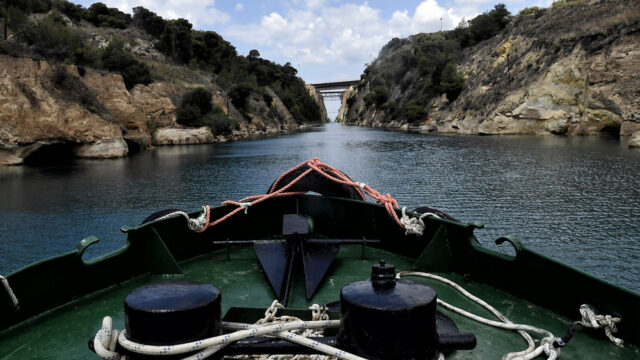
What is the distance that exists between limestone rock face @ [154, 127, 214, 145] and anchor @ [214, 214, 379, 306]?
1733 inches

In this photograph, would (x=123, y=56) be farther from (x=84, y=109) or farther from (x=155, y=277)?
(x=155, y=277)

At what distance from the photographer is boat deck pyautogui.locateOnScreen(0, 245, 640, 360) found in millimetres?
3188

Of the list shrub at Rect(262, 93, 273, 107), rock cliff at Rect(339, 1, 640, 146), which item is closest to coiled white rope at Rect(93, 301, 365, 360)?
rock cliff at Rect(339, 1, 640, 146)

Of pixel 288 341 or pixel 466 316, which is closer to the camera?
pixel 288 341

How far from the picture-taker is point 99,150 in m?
32.0

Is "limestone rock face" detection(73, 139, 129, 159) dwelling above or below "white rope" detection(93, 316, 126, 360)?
below

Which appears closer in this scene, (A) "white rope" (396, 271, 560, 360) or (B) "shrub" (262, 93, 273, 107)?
(A) "white rope" (396, 271, 560, 360)

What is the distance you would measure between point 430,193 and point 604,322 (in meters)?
13.3

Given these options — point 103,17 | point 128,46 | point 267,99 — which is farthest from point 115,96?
point 267,99

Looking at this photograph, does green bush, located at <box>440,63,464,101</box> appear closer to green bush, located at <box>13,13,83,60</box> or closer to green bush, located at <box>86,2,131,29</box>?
green bush, located at <box>13,13,83,60</box>

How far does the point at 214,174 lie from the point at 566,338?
21.7 meters

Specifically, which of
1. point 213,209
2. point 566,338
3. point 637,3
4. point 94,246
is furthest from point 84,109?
point 637,3

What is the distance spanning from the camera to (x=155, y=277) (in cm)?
480

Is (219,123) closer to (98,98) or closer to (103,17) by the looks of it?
(98,98)
